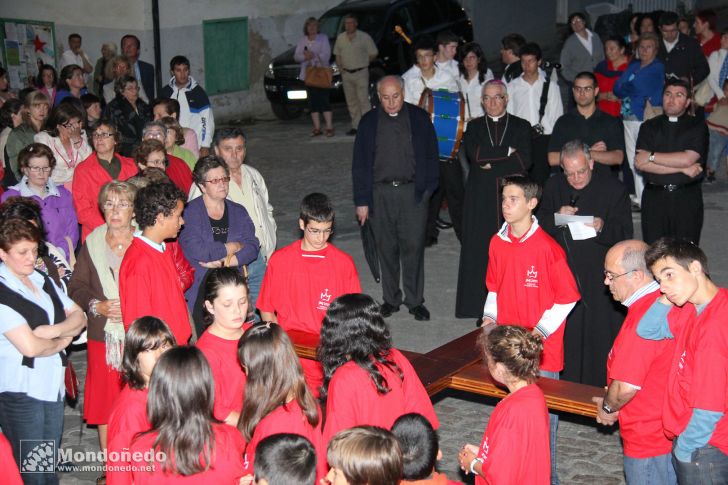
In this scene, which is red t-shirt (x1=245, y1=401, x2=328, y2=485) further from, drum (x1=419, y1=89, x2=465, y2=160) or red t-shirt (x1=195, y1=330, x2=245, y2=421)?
drum (x1=419, y1=89, x2=465, y2=160)

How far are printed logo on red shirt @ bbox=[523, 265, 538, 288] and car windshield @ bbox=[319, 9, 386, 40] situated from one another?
13.9 m

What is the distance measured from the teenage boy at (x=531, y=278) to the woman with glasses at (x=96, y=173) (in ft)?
12.2

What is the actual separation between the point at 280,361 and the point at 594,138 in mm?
5119

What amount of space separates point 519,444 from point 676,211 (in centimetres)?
514

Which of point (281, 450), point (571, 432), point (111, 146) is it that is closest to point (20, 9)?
point (111, 146)

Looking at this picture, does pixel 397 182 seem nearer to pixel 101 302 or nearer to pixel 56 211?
pixel 56 211

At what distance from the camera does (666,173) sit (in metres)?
8.67

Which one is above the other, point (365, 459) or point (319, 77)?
point (319, 77)

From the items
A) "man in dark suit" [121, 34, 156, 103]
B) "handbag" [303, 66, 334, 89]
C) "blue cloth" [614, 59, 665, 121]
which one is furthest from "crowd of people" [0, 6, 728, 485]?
"handbag" [303, 66, 334, 89]

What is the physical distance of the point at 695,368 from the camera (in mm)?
4246

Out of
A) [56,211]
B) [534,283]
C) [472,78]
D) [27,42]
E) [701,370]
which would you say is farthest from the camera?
[27,42]

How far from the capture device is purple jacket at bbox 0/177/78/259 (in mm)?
7855

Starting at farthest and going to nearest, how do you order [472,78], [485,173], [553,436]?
[472,78] → [485,173] → [553,436]

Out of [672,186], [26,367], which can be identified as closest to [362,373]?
[26,367]
